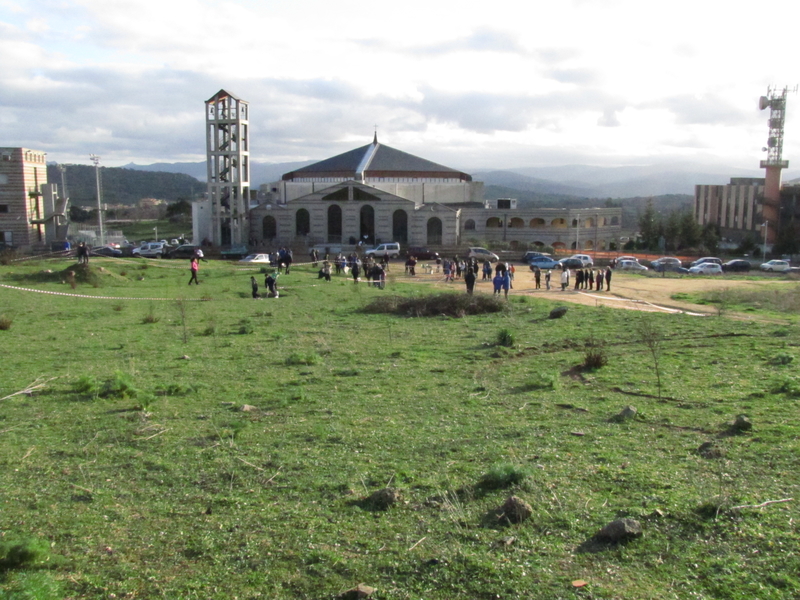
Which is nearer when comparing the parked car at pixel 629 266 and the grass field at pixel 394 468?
the grass field at pixel 394 468

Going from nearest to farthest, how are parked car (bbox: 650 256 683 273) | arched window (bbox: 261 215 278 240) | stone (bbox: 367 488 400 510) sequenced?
stone (bbox: 367 488 400 510), parked car (bbox: 650 256 683 273), arched window (bbox: 261 215 278 240)

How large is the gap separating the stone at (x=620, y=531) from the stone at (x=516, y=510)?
69 cm

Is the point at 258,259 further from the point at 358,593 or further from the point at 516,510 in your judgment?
the point at 358,593

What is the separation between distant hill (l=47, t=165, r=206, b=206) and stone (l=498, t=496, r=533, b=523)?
5617 inches

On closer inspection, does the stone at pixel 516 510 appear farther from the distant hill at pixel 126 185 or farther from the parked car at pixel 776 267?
the distant hill at pixel 126 185

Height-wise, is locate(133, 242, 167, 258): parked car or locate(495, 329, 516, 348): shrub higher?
locate(133, 242, 167, 258): parked car

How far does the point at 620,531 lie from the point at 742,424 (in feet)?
13.1

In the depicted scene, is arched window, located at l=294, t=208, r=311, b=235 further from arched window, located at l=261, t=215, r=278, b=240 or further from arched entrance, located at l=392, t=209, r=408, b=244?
arched entrance, located at l=392, t=209, r=408, b=244

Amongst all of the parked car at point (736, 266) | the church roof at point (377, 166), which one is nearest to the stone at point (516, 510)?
the parked car at point (736, 266)

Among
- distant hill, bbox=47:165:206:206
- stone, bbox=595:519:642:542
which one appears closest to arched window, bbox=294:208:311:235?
stone, bbox=595:519:642:542

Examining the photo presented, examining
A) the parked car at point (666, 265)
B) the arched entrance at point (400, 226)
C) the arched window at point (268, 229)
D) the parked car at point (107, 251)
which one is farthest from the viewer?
the arched window at point (268, 229)

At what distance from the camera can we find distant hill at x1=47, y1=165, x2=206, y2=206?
14588cm

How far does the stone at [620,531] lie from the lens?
615 centimetres

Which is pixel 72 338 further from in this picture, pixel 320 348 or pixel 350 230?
pixel 350 230
